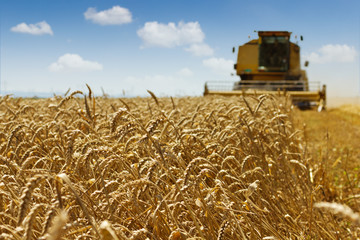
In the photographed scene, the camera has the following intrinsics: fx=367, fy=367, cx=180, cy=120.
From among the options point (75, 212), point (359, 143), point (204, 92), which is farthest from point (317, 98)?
point (75, 212)

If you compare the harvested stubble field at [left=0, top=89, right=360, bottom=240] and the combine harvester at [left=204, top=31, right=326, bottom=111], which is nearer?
the harvested stubble field at [left=0, top=89, right=360, bottom=240]

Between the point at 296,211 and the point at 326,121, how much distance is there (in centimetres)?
1154

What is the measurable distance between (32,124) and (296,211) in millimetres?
2570

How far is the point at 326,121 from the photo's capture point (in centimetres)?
1380

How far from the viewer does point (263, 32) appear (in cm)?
1998

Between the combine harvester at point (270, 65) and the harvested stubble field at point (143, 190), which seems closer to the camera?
the harvested stubble field at point (143, 190)

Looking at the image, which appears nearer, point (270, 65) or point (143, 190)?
point (143, 190)

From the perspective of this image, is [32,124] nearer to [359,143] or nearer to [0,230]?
[0,230]

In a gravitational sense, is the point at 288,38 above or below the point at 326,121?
above

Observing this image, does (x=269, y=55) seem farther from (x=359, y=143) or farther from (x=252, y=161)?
(x=252, y=161)

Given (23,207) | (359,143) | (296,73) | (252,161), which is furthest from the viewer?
(296,73)

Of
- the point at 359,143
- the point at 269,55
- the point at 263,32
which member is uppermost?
the point at 263,32

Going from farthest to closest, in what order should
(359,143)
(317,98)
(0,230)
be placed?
(317,98), (359,143), (0,230)

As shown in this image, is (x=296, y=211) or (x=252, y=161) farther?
(x=252, y=161)
